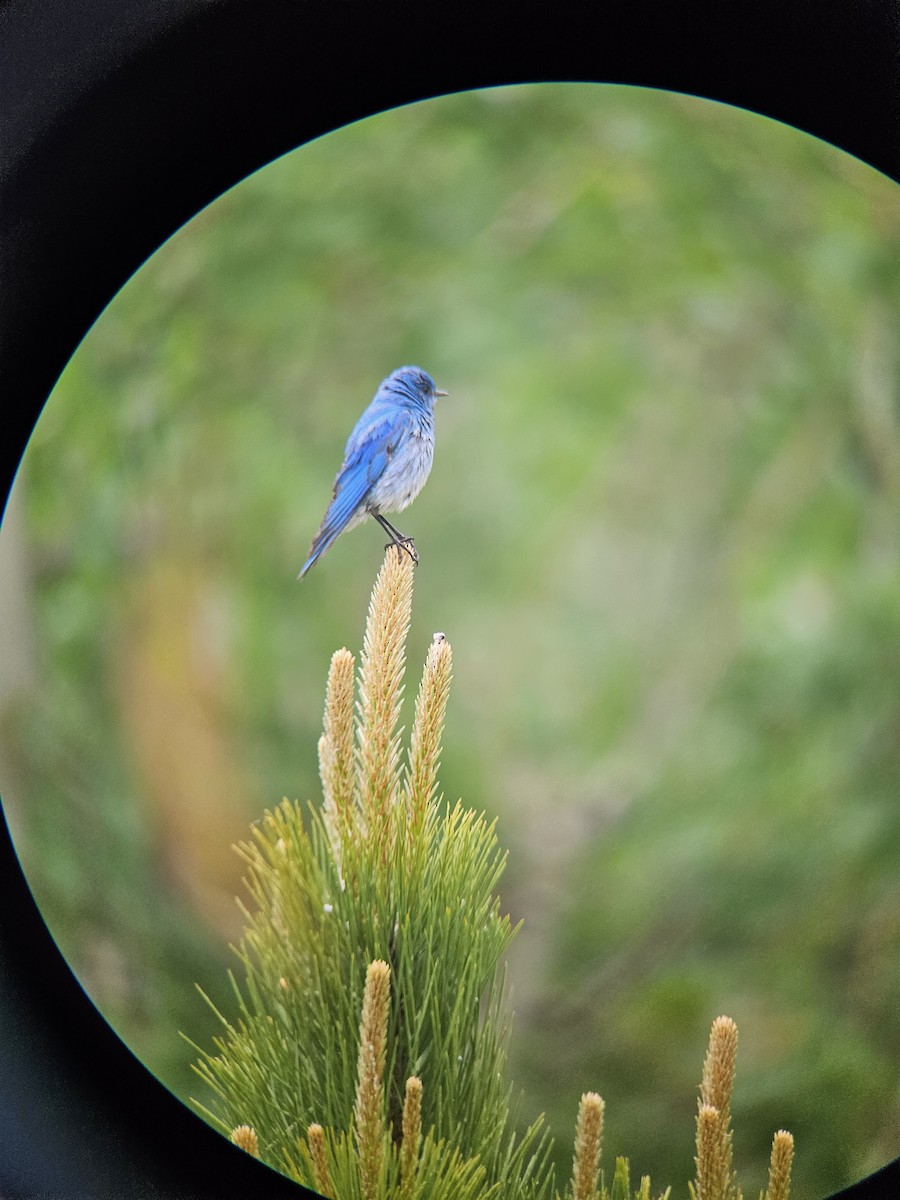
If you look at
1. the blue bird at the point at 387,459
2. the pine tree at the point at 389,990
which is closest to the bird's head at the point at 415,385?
the blue bird at the point at 387,459

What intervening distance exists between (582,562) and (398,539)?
136 millimetres

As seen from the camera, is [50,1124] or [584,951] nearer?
[584,951]

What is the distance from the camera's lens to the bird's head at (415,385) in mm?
813

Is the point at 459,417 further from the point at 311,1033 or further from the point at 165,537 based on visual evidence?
the point at 311,1033

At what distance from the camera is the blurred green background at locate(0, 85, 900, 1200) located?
30.5 inches

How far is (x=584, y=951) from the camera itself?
804 mm

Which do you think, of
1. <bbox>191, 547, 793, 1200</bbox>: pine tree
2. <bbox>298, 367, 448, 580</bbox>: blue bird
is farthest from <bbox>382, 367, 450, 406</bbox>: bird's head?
<bbox>191, 547, 793, 1200</bbox>: pine tree

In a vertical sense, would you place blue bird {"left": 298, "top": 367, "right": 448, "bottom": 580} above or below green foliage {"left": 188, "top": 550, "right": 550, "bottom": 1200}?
above

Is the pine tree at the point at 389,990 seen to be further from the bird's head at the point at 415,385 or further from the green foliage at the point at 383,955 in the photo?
the bird's head at the point at 415,385

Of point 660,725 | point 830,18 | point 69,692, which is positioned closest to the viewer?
point 660,725

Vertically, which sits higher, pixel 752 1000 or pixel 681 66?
pixel 681 66

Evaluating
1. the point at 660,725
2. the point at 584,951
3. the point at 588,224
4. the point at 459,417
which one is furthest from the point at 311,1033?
the point at 588,224

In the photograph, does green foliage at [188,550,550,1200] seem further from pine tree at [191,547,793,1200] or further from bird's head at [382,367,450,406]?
bird's head at [382,367,450,406]

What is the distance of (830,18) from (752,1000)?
800 millimetres
